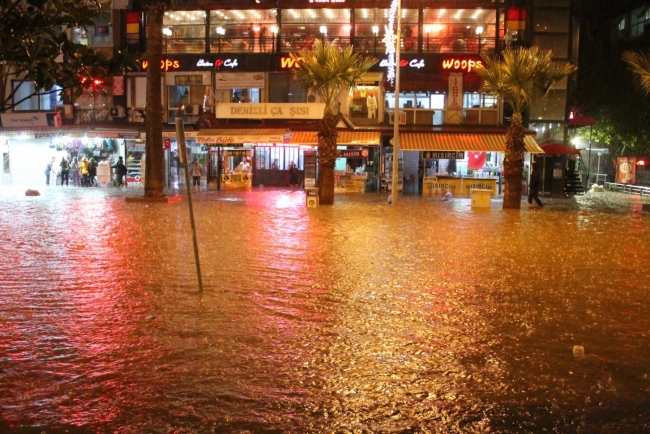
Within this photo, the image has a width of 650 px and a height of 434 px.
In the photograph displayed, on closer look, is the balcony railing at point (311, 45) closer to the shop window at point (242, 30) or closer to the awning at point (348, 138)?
the shop window at point (242, 30)

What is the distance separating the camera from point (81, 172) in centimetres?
3834

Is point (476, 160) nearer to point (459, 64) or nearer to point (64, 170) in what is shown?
point (459, 64)

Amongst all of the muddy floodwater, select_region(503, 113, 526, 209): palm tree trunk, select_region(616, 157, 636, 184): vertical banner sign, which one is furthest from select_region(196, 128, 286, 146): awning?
select_region(616, 157, 636, 184): vertical banner sign

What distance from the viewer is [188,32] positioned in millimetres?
37562

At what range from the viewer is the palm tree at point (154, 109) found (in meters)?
25.4

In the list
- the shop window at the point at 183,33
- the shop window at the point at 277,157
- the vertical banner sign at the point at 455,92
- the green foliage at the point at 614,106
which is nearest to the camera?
the vertical banner sign at the point at 455,92

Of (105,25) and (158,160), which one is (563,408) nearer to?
(158,160)

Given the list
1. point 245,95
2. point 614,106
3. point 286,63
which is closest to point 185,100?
point 245,95

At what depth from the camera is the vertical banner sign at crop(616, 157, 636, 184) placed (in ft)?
137

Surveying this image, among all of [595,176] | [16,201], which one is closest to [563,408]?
[16,201]

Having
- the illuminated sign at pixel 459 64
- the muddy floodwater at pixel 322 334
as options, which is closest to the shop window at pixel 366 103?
the illuminated sign at pixel 459 64

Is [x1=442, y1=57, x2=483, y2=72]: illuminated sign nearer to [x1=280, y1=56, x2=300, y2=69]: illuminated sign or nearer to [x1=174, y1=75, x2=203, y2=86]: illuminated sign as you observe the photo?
[x1=280, y1=56, x2=300, y2=69]: illuminated sign

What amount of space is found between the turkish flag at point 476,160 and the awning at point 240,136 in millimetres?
9627

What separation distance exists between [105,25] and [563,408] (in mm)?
37365
